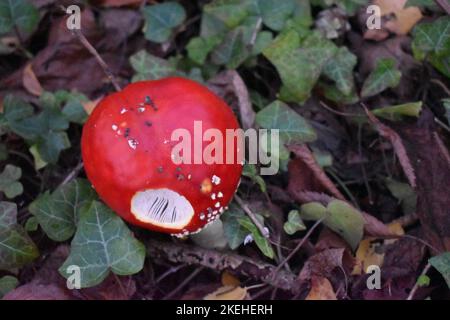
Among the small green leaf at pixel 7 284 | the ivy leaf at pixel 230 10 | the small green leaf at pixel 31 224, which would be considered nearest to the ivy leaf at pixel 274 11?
the ivy leaf at pixel 230 10

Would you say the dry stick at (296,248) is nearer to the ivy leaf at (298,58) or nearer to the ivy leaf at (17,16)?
the ivy leaf at (298,58)

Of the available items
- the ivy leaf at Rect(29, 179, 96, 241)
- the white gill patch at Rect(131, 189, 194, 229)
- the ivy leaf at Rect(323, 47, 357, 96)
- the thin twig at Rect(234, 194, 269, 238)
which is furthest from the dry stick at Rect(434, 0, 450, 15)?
the ivy leaf at Rect(29, 179, 96, 241)

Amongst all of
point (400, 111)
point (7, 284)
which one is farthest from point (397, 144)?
point (7, 284)

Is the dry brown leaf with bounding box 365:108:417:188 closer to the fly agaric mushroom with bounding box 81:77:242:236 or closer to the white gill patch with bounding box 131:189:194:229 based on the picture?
the fly agaric mushroom with bounding box 81:77:242:236

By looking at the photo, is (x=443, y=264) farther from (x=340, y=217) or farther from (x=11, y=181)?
(x=11, y=181)

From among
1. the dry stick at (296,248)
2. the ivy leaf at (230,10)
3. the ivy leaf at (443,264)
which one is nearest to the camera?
the ivy leaf at (443,264)

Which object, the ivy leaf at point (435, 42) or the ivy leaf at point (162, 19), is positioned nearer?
the ivy leaf at point (435, 42)
